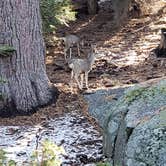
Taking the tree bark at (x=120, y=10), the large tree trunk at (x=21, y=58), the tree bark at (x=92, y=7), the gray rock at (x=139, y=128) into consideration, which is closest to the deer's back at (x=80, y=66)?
the large tree trunk at (x=21, y=58)

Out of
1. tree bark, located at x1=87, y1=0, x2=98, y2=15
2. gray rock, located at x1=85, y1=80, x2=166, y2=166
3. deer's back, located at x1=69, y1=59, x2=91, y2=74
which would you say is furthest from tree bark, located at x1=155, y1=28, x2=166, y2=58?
tree bark, located at x1=87, y1=0, x2=98, y2=15

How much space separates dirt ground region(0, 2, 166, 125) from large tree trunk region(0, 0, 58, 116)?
0.26 m

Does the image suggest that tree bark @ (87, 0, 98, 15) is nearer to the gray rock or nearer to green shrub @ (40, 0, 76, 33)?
green shrub @ (40, 0, 76, 33)

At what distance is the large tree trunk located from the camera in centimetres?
833

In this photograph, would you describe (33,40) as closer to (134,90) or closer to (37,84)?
(37,84)

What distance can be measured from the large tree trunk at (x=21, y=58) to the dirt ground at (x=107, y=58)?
0.26 metres

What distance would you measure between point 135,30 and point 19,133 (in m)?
9.03

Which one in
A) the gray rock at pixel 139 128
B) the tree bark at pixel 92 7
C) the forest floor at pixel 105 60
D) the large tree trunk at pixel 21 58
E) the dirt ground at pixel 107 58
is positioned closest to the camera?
the gray rock at pixel 139 128

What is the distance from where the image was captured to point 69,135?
721 cm

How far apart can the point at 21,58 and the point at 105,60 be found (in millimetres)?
4120

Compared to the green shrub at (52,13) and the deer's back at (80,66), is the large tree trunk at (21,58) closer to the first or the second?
the deer's back at (80,66)

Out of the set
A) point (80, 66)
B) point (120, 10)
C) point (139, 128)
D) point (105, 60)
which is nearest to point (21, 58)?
point (80, 66)

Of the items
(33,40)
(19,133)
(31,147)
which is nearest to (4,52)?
(33,40)

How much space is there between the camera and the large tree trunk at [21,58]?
8.33 m
